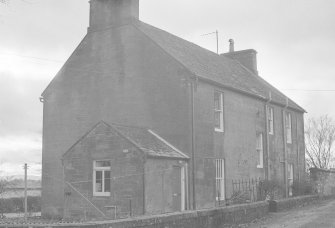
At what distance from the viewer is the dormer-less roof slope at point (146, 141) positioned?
21469 millimetres

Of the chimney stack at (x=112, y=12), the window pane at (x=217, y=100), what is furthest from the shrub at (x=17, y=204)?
the window pane at (x=217, y=100)

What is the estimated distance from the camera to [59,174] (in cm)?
2792

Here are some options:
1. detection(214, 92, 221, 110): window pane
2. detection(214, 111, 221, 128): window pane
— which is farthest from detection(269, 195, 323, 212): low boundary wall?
detection(214, 92, 221, 110): window pane

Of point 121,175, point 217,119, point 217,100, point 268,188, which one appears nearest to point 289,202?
point 268,188

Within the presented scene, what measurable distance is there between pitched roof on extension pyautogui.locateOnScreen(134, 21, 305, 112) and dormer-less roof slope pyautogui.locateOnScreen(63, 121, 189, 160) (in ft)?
11.5

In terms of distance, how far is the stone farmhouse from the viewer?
71.1 ft

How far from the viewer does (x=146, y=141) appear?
2255cm

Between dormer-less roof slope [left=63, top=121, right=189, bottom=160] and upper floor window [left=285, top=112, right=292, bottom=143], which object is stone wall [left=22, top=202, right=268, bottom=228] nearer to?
dormer-less roof slope [left=63, top=121, right=189, bottom=160]

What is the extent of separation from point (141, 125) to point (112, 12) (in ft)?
20.6

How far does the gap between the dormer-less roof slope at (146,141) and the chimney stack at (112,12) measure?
604 centimetres

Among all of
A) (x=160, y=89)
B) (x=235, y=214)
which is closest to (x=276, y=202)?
(x=235, y=214)

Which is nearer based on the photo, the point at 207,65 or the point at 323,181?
the point at 207,65

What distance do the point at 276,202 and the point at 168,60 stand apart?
8.27 meters

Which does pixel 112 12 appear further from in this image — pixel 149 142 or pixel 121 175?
pixel 121 175
